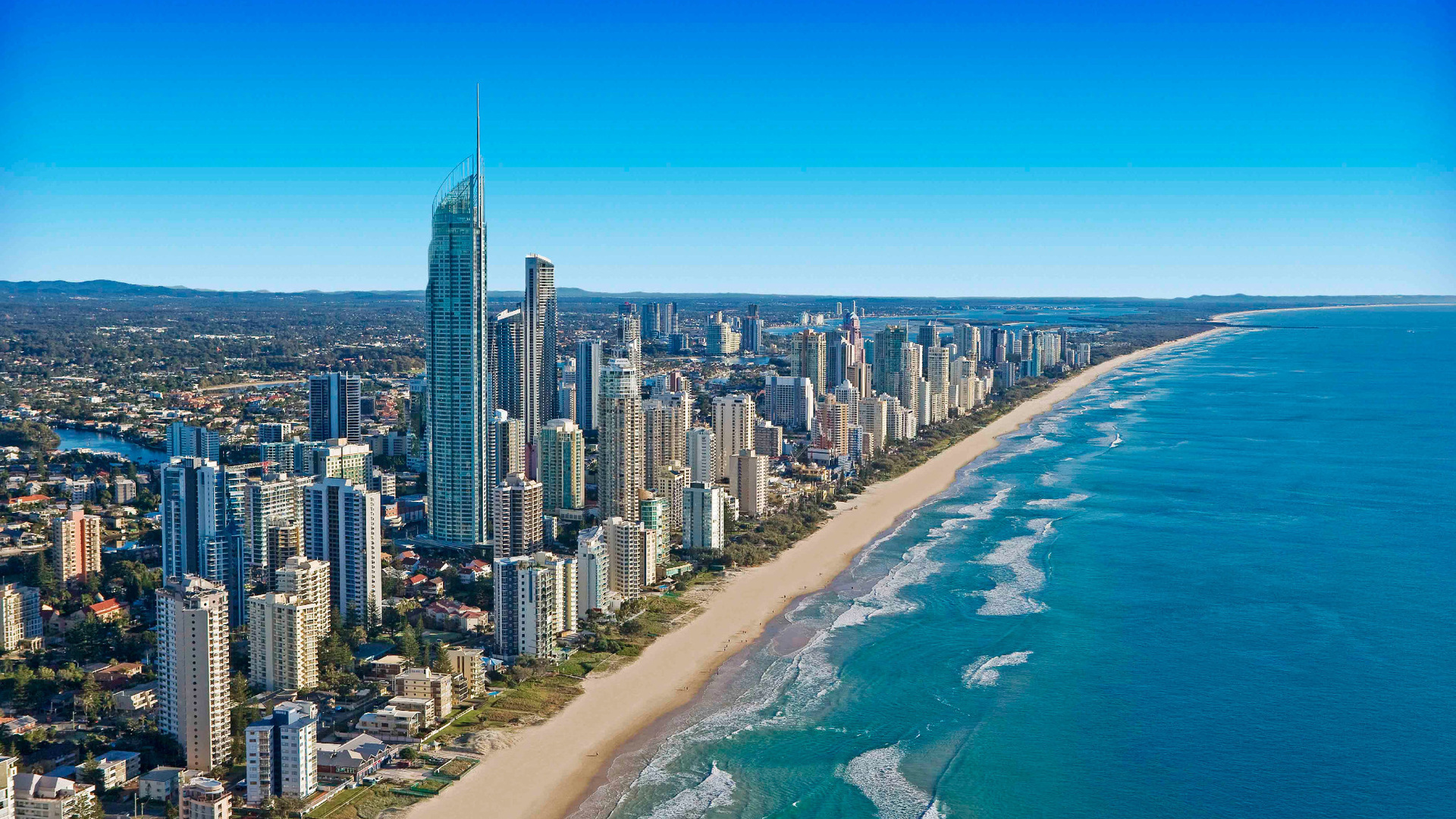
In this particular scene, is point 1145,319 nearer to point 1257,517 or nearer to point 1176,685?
point 1257,517

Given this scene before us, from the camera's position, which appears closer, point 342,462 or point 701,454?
point 342,462

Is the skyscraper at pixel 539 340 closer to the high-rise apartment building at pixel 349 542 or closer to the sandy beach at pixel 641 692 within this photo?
the sandy beach at pixel 641 692

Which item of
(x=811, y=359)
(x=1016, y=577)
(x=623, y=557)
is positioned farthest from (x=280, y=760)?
(x=811, y=359)

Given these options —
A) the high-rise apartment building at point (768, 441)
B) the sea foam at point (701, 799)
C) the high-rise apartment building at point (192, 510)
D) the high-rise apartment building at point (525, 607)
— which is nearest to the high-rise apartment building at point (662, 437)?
the high-rise apartment building at point (768, 441)

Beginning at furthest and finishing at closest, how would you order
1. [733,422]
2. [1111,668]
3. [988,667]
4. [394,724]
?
1. [733,422]
2. [988,667]
3. [1111,668]
4. [394,724]

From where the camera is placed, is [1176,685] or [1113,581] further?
[1113,581]

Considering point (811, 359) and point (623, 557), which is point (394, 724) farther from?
point (811, 359)

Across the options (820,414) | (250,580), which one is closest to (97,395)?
(820,414)
